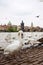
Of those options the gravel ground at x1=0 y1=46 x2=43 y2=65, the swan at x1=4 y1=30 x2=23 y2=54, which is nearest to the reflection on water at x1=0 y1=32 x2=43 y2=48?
the swan at x1=4 y1=30 x2=23 y2=54

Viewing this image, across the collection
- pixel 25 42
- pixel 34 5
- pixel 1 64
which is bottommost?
pixel 1 64

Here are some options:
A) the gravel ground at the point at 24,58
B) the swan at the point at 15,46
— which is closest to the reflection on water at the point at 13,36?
the swan at the point at 15,46

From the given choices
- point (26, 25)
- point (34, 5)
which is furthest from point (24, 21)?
point (34, 5)

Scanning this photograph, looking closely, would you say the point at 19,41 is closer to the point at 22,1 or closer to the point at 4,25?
the point at 4,25

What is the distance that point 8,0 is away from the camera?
271cm

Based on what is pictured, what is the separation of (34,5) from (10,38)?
71cm

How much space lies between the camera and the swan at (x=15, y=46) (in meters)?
2.38

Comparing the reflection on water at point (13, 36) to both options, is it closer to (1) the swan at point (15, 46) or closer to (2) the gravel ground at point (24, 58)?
(1) the swan at point (15, 46)

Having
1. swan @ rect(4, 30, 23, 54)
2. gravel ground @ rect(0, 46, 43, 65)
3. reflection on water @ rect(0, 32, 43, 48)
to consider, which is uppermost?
reflection on water @ rect(0, 32, 43, 48)

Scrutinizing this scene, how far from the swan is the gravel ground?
0.07 metres

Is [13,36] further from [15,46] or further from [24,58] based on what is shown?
[24,58]

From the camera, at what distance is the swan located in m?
2.38

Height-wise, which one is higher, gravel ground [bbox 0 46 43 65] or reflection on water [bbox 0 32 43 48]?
reflection on water [bbox 0 32 43 48]

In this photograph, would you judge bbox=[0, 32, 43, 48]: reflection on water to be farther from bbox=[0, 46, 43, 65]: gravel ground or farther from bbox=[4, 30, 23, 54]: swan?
bbox=[0, 46, 43, 65]: gravel ground
